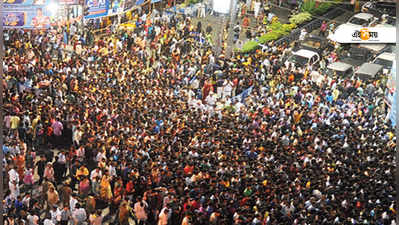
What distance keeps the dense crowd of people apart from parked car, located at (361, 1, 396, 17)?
5.31ft

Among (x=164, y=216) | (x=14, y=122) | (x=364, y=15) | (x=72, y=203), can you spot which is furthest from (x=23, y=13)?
(x=364, y=15)

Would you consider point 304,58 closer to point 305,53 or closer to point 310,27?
point 305,53

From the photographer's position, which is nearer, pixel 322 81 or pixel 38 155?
pixel 38 155

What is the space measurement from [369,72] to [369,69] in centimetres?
11

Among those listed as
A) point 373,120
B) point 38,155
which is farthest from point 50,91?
point 373,120

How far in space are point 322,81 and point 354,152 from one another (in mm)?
2526

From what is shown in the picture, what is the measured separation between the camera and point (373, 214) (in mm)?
10094

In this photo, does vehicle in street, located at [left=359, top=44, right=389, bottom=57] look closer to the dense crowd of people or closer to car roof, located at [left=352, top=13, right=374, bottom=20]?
car roof, located at [left=352, top=13, right=374, bottom=20]

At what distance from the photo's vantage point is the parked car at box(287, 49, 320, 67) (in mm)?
13980

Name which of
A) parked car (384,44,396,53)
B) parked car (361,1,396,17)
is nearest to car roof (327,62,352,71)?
parked car (361,1,396,17)

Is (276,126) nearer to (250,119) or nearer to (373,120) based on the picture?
(250,119)

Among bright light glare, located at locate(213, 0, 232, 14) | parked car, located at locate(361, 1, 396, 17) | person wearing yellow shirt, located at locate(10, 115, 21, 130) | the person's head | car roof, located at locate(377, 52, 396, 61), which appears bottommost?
person wearing yellow shirt, located at locate(10, 115, 21, 130)

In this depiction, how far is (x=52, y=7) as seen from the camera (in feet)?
44.4

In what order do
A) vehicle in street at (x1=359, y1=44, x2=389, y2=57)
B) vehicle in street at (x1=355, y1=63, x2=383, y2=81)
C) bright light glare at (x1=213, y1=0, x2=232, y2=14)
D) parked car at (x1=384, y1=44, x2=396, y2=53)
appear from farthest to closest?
bright light glare at (x1=213, y1=0, x2=232, y2=14) < vehicle in street at (x1=355, y1=63, x2=383, y2=81) < vehicle in street at (x1=359, y1=44, x2=389, y2=57) < parked car at (x1=384, y1=44, x2=396, y2=53)
